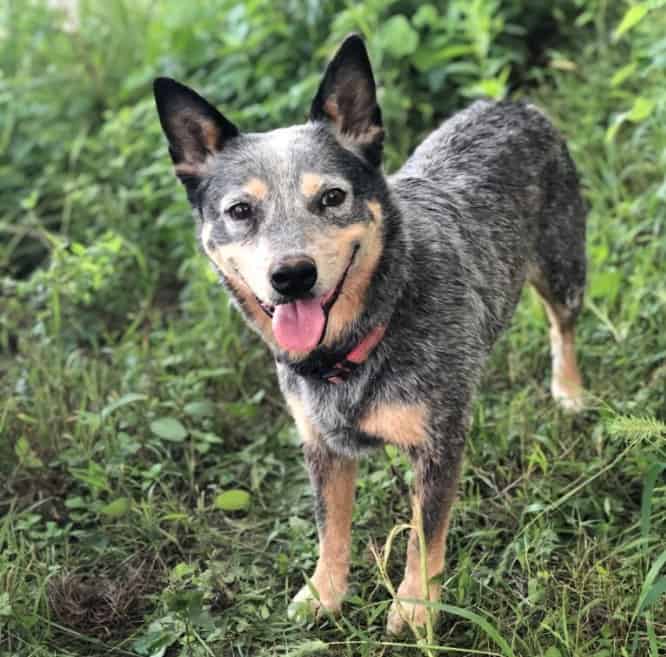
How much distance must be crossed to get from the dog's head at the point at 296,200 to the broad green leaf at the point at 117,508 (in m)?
1.04

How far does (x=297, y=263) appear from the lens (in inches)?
110

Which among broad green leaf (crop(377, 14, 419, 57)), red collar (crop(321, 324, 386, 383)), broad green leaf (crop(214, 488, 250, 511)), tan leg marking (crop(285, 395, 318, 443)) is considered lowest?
broad green leaf (crop(214, 488, 250, 511))

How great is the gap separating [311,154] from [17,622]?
1809 mm

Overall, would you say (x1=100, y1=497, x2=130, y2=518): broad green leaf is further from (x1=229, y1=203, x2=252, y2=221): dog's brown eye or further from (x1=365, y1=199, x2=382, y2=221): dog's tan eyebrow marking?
(x1=365, y1=199, x2=382, y2=221): dog's tan eyebrow marking

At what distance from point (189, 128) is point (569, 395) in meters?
1.96

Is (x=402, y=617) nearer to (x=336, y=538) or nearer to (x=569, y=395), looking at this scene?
(x=336, y=538)

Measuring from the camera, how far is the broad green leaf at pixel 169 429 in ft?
13.4

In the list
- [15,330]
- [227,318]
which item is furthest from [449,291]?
[15,330]

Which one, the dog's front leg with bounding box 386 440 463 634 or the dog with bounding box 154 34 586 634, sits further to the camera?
the dog's front leg with bounding box 386 440 463 634

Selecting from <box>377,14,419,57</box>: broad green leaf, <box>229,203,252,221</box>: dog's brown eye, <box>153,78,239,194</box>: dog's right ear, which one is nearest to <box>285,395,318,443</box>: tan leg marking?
<box>229,203,252,221</box>: dog's brown eye

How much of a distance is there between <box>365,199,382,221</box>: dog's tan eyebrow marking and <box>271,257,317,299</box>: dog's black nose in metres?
0.34

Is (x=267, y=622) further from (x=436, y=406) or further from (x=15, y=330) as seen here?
(x=15, y=330)

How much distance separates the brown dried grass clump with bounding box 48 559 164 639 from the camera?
3.41 metres

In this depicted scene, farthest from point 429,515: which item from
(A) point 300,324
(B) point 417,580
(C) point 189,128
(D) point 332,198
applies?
(C) point 189,128
